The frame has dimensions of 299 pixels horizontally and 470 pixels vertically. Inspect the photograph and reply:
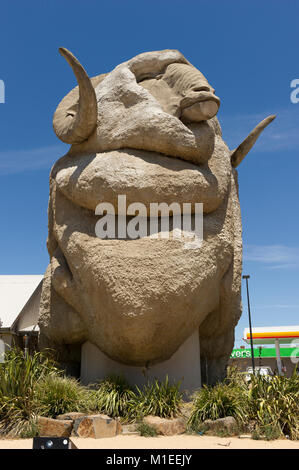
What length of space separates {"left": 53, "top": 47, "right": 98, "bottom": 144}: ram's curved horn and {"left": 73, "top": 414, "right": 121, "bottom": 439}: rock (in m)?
4.61

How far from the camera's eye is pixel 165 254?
24.1ft

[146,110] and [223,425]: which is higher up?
[146,110]

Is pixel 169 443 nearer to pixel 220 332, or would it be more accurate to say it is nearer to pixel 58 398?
pixel 58 398

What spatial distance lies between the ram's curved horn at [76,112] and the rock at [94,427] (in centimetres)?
461

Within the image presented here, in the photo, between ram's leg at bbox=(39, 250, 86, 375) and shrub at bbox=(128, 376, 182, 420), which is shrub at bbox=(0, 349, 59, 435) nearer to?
ram's leg at bbox=(39, 250, 86, 375)

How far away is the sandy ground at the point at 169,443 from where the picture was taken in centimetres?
558

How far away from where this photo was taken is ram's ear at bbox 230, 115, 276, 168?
9.08 m

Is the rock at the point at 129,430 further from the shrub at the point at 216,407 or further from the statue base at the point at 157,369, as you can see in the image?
the statue base at the point at 157,369

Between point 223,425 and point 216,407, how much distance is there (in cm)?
40

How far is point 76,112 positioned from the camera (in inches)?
336

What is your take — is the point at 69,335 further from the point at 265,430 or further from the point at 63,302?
the point at 265,430

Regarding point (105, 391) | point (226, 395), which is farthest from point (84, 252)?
point (226, 395)

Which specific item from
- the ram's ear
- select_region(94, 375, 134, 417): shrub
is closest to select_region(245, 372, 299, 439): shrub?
select_region(94, 375, 134, 417): shrub

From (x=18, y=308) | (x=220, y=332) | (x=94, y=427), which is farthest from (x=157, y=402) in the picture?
(x=18, y=308)
